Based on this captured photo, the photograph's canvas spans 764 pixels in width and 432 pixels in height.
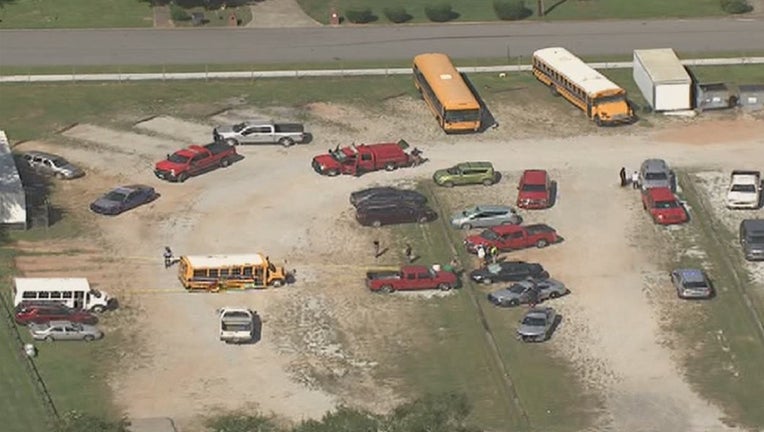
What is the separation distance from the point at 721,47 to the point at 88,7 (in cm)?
4576

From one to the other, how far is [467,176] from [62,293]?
2711cm

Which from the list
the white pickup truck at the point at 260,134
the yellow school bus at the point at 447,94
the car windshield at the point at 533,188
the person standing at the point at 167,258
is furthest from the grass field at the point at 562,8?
the person standing at the point at 167,258

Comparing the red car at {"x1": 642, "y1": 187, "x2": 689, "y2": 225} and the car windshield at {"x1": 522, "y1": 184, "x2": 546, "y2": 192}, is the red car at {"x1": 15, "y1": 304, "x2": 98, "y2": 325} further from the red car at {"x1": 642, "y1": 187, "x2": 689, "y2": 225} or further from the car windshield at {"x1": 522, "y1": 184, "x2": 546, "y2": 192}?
the red car at {"x1": 642, "y1": 187, "x2": 689, "y2": 225}

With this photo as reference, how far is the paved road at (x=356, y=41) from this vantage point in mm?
141625

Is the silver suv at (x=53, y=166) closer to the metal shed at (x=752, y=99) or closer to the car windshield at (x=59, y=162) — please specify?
the car windshield at (x=59, y=162)

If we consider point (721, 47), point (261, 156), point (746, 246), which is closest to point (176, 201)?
point (261, 156)

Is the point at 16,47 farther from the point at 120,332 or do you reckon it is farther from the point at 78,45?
the point at 120,332

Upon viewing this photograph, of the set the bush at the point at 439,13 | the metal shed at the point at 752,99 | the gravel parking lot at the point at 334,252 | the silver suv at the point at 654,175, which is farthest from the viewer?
the bush at the point at 439,13

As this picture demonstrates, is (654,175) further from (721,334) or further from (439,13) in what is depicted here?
(439,13)

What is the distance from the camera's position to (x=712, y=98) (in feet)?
431

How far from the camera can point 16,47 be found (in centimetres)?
14250

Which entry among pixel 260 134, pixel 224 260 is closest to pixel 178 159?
pixel 260 134

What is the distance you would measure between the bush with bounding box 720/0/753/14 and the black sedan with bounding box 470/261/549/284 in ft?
154

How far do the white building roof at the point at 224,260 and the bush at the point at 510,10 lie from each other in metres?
45.9
